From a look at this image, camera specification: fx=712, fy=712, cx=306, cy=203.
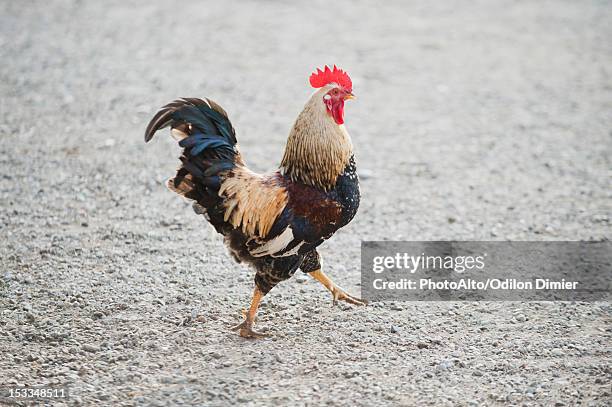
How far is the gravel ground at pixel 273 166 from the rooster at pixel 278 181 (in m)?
0.78

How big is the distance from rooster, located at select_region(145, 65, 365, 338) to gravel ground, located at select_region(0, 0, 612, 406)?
782mm

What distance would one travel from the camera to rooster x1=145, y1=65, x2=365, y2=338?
504 cm

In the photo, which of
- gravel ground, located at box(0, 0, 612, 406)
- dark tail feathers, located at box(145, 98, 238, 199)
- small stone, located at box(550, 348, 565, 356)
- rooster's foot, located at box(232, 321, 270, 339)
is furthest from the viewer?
rooster's foot, located at box(232, 321, 270, 339)

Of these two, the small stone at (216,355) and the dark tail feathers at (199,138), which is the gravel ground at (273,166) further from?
the dark tail feathers at (199,138)

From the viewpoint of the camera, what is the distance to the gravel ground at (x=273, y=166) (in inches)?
193

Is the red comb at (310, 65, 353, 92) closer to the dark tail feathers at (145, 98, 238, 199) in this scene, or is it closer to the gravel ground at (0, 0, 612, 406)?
the dark tail feathers at (145, 98, 238, 199)

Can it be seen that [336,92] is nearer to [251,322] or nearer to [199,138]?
[199,138]

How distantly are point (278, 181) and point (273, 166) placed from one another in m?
2.95

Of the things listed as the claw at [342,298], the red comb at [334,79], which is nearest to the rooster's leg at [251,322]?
the claw at [342,298]

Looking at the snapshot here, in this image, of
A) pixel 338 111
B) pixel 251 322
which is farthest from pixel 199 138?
pixel 251 322

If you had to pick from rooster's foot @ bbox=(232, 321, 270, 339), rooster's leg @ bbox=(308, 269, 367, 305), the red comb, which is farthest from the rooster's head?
rooster's foot @ bbox=(232, 321, 270, 339)

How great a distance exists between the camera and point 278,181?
5180 mm

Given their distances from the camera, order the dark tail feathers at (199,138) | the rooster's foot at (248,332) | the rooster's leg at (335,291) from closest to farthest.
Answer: the dark tail feathers at (199,138) → the rooster's foot at (248,332) → the rooster's leg at (335,291)

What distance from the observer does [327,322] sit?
219 inches
